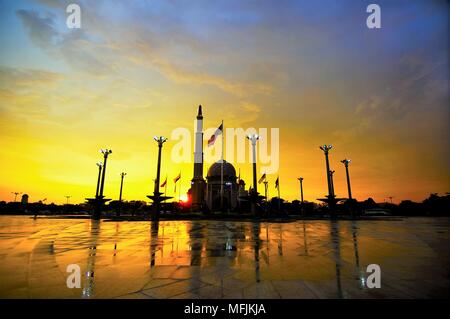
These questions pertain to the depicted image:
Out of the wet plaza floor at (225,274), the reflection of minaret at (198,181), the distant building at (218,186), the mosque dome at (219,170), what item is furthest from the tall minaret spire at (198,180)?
the wet plaza floor at (225,274)

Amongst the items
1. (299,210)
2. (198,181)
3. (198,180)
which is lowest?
(299,210)

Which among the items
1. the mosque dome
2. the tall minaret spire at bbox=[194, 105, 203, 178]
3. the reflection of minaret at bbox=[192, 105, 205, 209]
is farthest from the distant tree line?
the tall minaret spire at bbox=[194, 105, 203, 178]

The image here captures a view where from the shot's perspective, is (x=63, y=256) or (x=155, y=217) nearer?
(x=63, y=256)

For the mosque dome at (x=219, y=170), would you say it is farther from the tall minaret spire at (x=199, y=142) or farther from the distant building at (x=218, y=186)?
the tall minaret spire at (x=199, y=142)

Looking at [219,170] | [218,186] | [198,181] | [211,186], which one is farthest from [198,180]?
[219,170]

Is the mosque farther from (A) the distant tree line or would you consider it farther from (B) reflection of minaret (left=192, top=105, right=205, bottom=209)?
(A) the distant tree line

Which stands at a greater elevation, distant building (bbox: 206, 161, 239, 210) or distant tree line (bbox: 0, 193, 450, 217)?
distant building (bbox: 206, 161, 239, 210)

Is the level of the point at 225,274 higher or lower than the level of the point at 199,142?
lower

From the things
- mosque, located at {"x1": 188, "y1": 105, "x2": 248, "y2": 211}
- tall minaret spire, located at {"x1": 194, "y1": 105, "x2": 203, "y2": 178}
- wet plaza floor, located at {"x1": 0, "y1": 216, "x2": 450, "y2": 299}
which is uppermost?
tall minaret spire, located at {"x1": 194, "y1": 105, "x2": 203, "y2": 178}

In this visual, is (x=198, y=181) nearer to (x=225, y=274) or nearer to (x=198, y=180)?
(x=198, y=180)
